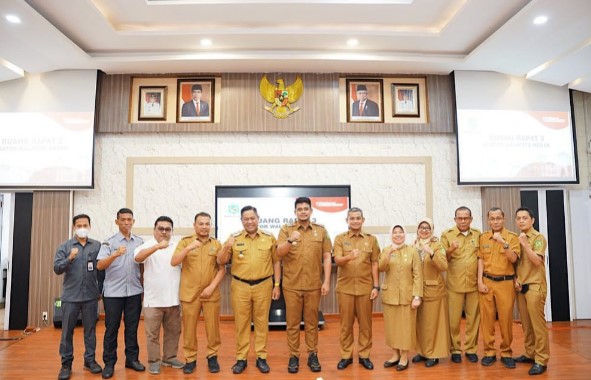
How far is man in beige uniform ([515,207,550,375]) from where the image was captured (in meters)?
3.96

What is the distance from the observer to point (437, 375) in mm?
3895

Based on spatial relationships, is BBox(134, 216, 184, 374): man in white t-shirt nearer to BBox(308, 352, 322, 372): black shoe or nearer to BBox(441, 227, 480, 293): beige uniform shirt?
BBox(308, 352, 322, 372): black shoe

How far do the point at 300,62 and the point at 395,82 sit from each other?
1.56 m

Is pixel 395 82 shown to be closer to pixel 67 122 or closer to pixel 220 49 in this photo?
pixel 220 49

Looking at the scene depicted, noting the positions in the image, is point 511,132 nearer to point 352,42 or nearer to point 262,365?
point 352,42

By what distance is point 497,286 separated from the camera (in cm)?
415

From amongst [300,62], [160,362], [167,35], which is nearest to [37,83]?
[167,35]

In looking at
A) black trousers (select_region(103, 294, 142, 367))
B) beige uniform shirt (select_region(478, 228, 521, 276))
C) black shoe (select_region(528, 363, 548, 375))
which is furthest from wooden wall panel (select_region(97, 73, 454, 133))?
black shoe (select_region(528, 363, 548, 375))

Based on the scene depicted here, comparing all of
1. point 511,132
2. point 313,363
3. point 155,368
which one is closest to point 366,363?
point 313,363

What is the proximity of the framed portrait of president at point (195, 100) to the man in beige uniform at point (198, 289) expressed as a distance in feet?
9.69

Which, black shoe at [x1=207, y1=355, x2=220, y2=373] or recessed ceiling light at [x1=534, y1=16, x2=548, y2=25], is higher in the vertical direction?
recessed ceiling light at [x1=534, y1=16, x2=548, y2=25]

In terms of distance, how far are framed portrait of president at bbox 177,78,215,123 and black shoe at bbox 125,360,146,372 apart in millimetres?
3610

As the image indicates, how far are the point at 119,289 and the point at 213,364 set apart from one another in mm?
1086

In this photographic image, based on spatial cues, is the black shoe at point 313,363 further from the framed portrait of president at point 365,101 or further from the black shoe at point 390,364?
the framed portrait of president at point 365,101
